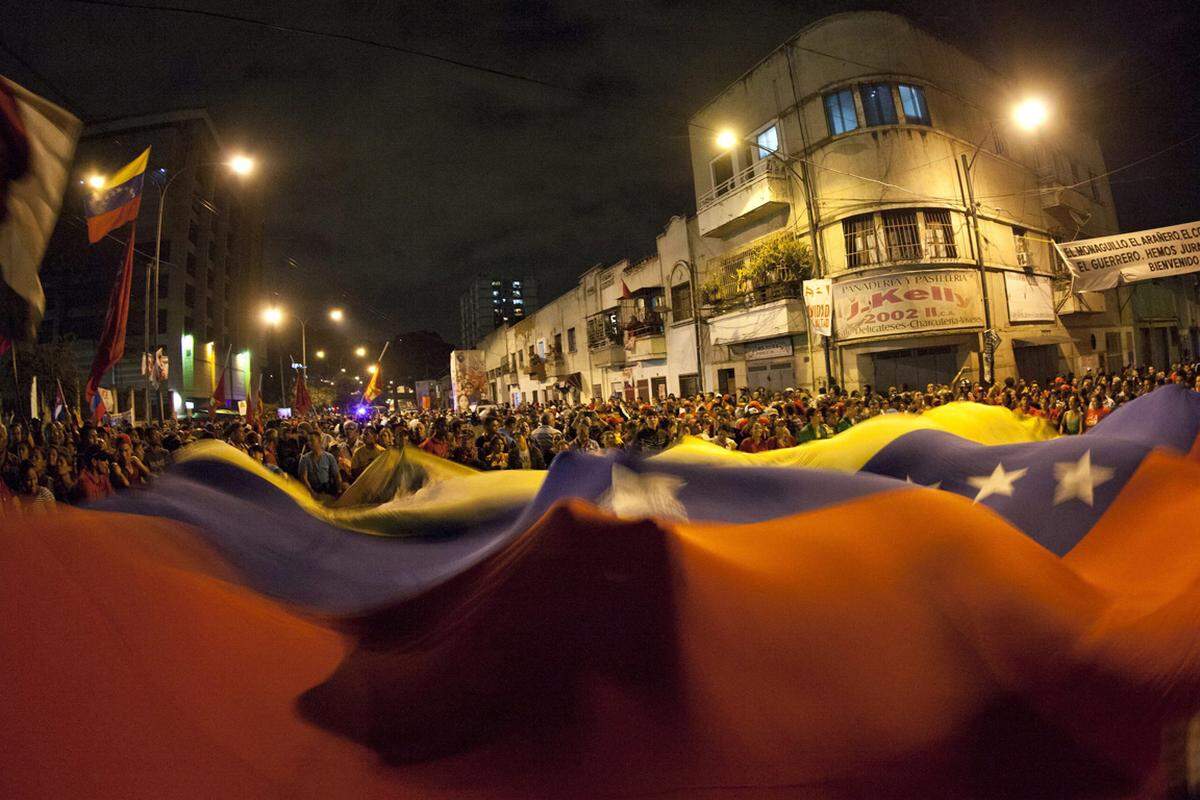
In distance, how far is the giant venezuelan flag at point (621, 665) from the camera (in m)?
2.06

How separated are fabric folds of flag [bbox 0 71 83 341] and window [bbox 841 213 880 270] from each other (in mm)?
21495

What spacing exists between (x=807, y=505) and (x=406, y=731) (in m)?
2.80

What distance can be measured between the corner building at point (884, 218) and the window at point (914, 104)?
2.1 inches

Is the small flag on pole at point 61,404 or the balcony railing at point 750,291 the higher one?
the balcony railing at point 750,291

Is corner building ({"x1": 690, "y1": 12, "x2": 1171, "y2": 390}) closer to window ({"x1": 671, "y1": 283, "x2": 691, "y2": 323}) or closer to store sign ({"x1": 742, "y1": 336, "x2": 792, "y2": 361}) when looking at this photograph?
store sign ({"x1": 742, "y1": 336, "x2": 792, "y2": 361})

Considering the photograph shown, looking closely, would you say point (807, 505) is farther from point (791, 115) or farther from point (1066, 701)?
point (791, 115)

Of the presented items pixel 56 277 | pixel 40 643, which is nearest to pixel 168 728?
pixel 40 643

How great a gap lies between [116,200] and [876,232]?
22359 mm

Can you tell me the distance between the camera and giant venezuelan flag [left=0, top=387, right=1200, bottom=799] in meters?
2.06

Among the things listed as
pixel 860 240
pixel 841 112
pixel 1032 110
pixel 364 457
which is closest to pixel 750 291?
pixel 860 240

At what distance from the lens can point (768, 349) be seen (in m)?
24.0

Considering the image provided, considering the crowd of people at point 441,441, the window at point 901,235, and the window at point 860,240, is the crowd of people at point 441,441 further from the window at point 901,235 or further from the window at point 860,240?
the window at point 860,240

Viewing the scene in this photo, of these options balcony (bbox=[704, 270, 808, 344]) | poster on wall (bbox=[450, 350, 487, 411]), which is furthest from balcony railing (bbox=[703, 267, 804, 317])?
poster on wall (bbox=[450, 350, 487, 411])

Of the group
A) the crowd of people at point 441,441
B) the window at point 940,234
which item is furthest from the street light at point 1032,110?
the crowd of people at point 441,441
